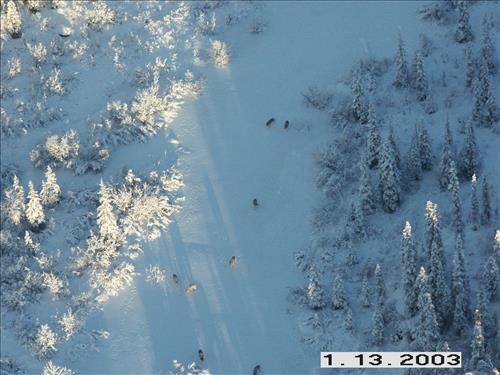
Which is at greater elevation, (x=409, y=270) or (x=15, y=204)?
(x=15, y=204)

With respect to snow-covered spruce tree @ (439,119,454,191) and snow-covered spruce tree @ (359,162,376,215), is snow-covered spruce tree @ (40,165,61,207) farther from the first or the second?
snow-covered spruce tree @ (439,119,454,191)

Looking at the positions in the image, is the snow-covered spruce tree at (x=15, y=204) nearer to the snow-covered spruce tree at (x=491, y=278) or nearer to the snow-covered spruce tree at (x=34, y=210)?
the snow-covered spruce tree at (x=34, y=210)

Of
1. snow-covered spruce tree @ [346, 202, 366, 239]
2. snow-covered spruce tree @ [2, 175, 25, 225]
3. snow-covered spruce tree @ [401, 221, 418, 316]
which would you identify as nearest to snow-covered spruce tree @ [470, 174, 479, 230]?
snow-covered spruce tree @ [401, 221, 418, 316]

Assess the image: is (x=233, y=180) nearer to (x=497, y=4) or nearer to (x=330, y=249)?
(x=330, y=249)

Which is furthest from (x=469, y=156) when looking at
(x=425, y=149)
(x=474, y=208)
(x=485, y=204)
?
(x=474, y=208)

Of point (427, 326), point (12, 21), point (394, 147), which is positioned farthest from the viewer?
point (12, 21)

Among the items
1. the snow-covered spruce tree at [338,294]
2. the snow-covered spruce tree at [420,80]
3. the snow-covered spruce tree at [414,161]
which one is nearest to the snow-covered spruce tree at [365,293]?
the snow-covered spruce tree at [338,294]

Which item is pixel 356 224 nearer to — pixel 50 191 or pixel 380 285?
pixel 380 285
